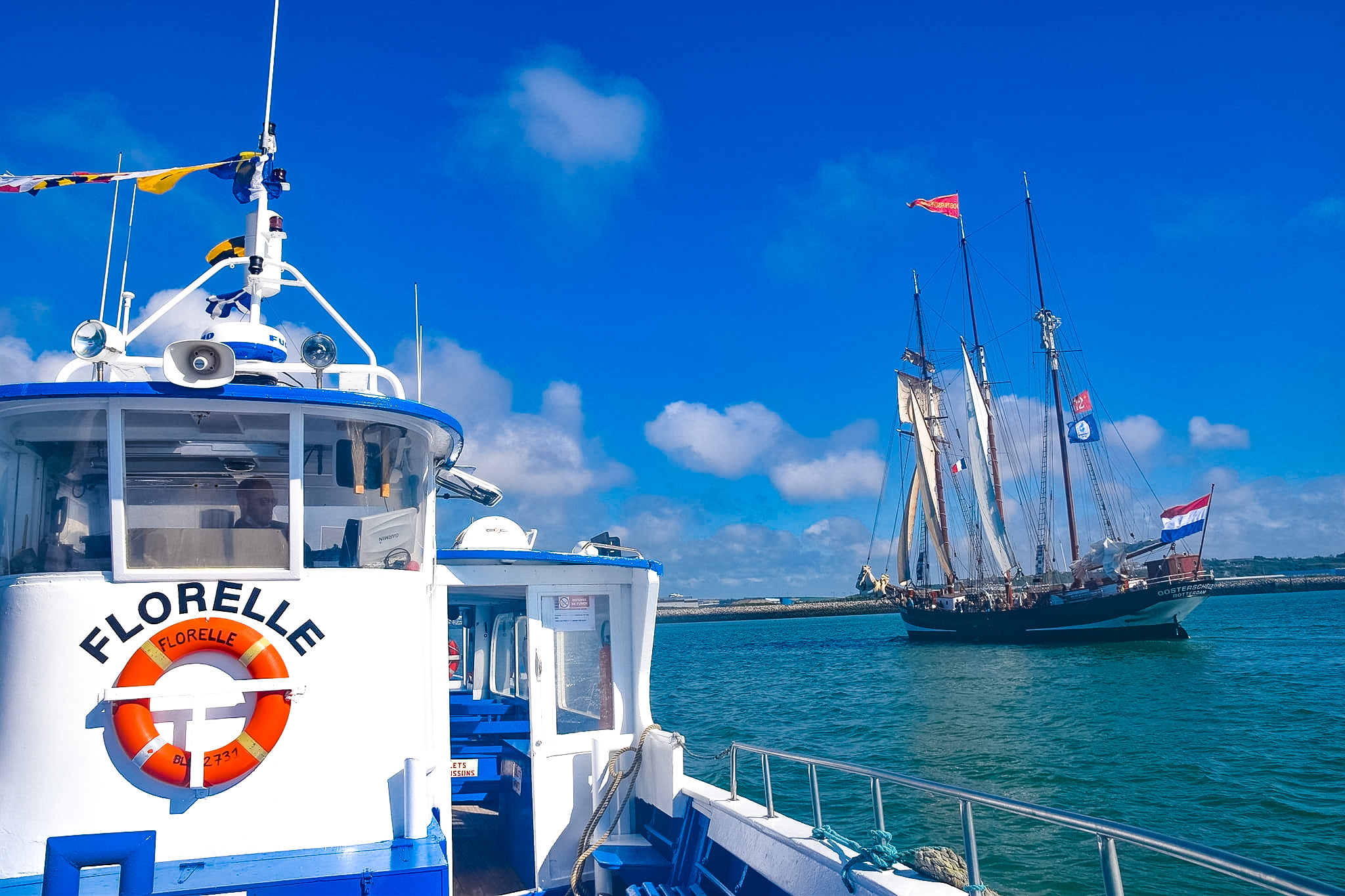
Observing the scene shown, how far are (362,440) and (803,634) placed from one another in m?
113

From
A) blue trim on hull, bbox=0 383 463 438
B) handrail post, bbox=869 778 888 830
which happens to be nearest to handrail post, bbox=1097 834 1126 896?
handrail post, bbox=869 778 888 830

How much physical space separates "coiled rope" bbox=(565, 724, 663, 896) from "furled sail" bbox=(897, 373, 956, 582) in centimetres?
6951

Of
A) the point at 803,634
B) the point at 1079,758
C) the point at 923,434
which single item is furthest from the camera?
the point at 803,634

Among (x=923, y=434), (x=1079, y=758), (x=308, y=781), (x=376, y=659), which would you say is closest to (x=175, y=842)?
(x=308, y=781)

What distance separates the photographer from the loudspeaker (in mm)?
4719

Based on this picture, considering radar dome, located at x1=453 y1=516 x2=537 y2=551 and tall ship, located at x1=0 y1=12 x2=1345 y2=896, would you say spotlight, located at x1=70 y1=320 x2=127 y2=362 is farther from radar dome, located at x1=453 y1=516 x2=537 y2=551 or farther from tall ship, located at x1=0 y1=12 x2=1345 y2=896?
radar dome, located at x1=453 y1=516 x2=537 y2=551

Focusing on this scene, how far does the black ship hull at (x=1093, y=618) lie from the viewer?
59625mm

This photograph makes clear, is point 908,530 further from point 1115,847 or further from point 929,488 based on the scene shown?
point 1115,847

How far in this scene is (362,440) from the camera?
215 inches

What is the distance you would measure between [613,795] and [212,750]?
168 inches

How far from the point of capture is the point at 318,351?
5.46 m

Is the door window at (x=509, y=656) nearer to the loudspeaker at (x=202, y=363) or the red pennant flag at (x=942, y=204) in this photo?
the loudspeaker at (x=202, y=363)

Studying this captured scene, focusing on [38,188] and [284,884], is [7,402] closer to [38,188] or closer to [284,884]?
[284,884]

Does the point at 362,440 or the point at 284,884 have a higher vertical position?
the point at 362,440
